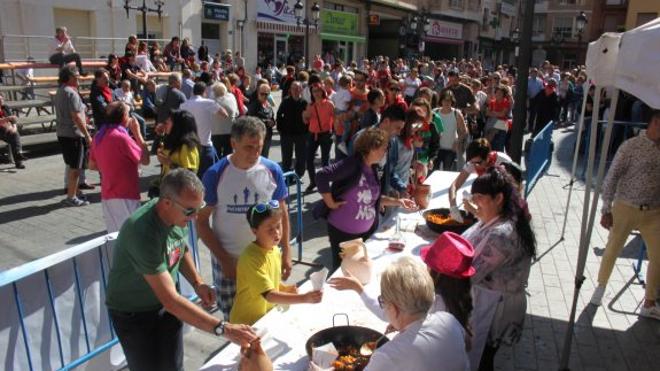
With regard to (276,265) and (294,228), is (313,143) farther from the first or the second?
(276,265)

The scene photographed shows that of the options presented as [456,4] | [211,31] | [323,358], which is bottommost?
[323,358]

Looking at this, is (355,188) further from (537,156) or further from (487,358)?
(537,156)

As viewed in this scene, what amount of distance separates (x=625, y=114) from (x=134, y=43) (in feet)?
43.9

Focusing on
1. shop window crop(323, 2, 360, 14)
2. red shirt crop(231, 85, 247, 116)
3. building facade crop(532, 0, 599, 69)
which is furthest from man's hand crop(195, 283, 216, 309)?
building facade crop(532, 0, 599, 69)

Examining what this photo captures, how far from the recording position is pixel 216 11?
2336 centimetres

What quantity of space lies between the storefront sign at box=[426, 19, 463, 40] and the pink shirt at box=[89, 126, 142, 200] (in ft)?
129

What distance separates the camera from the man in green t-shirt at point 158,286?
2.64m

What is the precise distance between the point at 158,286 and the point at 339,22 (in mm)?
31256

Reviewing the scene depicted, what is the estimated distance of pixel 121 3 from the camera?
65.1 ft

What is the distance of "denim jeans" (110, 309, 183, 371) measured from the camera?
2906mm

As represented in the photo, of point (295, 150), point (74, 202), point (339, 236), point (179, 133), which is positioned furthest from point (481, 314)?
point (74, 202)

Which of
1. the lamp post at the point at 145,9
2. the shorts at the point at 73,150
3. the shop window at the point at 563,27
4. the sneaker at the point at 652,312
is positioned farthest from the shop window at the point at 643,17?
the shorts at the point at 73,150

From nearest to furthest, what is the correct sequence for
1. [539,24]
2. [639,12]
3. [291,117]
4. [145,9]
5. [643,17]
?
1. [291,117]
2. [145,9]
3. [643,17]
4. [639,12]
5. [539,24]

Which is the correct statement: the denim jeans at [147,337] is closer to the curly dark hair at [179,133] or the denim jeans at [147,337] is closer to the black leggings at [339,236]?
the black leggings at [339,236]
